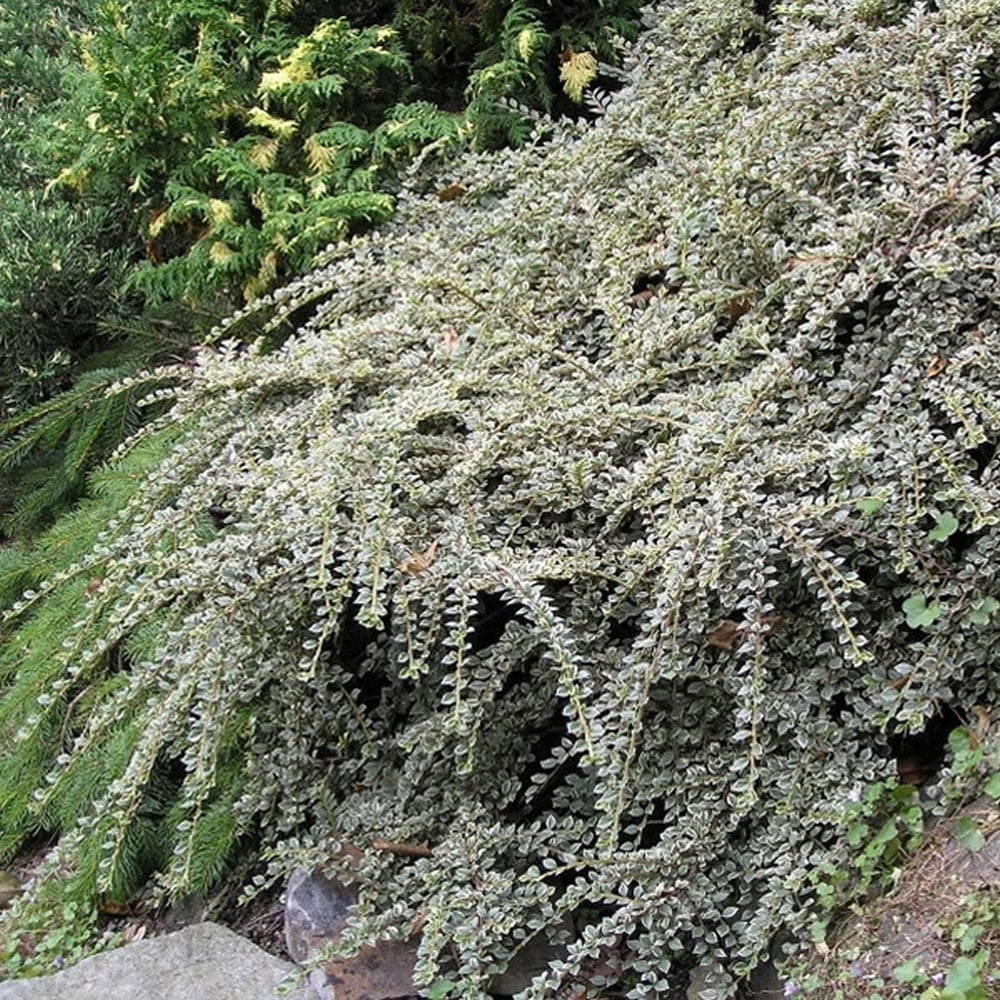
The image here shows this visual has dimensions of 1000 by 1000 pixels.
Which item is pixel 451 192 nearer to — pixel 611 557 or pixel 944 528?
pixel 611 557

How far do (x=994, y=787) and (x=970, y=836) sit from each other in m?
0.07

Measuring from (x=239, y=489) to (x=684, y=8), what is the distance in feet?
5.36

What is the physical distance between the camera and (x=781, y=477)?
5.54 feet

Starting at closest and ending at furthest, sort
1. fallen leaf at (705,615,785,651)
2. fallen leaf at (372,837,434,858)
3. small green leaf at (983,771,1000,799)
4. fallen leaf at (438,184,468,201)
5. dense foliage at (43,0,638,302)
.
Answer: small green leaf at (983,771,1000,799) < fallen leaf at (705,615,785,651) < fallen leaf at (372,837,434,858) < fallen leaf at (438,184,468,201) < dense foliage at (43,0,638,302)

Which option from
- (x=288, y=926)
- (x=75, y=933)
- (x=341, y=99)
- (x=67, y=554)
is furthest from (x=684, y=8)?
(x=75, y=933)

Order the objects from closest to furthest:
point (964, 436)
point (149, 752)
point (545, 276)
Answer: point (964, 436), point (149, 752), point (545, 276)

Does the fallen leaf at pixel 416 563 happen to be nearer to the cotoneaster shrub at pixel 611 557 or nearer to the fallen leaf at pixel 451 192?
the cotoneaster shrub at pixel 611 557

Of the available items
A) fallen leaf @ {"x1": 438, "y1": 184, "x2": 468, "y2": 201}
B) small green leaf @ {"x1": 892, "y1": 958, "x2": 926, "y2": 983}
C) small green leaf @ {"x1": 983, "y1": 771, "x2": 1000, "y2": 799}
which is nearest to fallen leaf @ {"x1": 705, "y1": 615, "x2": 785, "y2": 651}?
small green leaf @ {"x1": 983, "y1": 771, "x2": 1000, "y2": 799}

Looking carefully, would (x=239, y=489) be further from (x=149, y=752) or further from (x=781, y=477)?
(x=781, y=477)

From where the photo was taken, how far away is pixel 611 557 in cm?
174

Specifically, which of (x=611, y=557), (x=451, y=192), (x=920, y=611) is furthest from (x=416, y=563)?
(x=451, y=192)

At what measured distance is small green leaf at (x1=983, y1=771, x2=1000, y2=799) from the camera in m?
1.46

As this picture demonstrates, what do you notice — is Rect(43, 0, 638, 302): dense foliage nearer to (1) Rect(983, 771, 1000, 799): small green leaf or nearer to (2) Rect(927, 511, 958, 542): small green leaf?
(2) Rect(927, 511, 958, 542): small green leaf

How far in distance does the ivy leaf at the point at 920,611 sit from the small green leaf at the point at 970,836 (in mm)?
257
